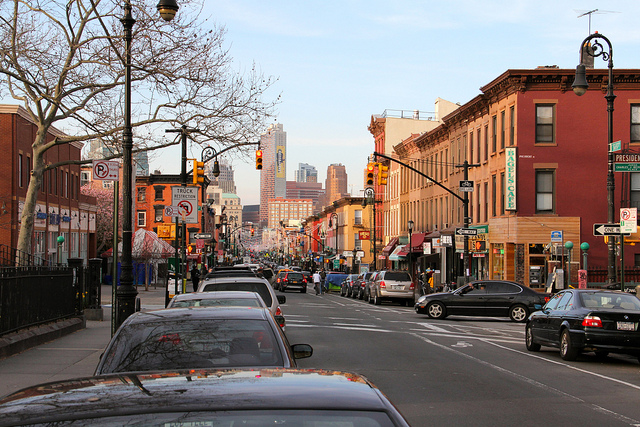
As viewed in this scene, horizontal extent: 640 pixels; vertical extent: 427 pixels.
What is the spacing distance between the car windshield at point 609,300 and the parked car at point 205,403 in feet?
44.4

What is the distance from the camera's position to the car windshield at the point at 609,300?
51.5 feet

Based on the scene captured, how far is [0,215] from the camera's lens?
38.0 metres

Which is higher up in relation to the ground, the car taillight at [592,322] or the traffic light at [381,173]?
the traffic light at [381,173]

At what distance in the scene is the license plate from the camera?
1506 cm

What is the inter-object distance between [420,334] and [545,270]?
19.8m

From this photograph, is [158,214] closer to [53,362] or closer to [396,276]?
[396,276]

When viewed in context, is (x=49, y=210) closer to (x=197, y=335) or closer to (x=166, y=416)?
(x=197, y=335)

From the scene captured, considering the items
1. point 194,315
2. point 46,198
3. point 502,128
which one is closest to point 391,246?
point 502,128

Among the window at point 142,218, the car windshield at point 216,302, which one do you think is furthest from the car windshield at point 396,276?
the window at point 142,218

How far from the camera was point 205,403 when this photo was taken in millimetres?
2971

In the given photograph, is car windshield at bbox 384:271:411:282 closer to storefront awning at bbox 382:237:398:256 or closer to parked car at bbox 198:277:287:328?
parked car at bbox 198:277:287:328

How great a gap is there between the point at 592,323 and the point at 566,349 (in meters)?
0.99

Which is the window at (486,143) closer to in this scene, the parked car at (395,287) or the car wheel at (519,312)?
the parked car at (395,287)

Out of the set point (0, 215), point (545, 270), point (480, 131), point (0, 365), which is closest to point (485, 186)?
point (480, 131)
